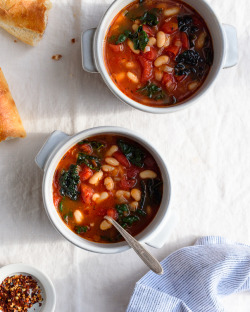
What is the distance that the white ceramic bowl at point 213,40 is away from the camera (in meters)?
2.13

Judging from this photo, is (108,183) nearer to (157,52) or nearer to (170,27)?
(157,52)

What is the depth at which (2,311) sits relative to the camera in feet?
7.89

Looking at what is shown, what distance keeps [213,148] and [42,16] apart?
118 centimetres

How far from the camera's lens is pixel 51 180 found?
2123mm

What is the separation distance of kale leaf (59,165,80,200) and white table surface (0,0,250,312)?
32 cm

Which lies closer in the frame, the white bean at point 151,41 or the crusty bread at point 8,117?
the white bean at point 151,41

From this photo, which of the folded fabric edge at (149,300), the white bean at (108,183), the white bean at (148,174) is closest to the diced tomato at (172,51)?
the white bean at (148,174)

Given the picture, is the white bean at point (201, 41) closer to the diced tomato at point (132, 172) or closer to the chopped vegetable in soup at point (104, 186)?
the chopped vegetable in soup at point (104, 186)

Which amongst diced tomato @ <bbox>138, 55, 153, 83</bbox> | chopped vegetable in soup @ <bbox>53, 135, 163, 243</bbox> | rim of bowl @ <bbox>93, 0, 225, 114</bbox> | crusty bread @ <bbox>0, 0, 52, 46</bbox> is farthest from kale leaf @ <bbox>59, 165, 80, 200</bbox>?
crusty bread @ <bbox>0, 0, 52, 46</bbox>

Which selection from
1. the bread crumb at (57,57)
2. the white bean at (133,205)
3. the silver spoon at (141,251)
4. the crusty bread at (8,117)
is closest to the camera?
the silver spoon at (141,251)

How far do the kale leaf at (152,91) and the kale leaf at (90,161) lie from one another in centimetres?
40

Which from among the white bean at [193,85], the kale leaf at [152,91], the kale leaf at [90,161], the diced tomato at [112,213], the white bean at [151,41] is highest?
the white bean at [151,41]

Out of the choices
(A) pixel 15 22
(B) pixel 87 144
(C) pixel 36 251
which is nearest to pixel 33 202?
(C) pixel 36 251

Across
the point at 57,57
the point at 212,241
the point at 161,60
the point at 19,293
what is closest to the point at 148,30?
the point at 161,60
